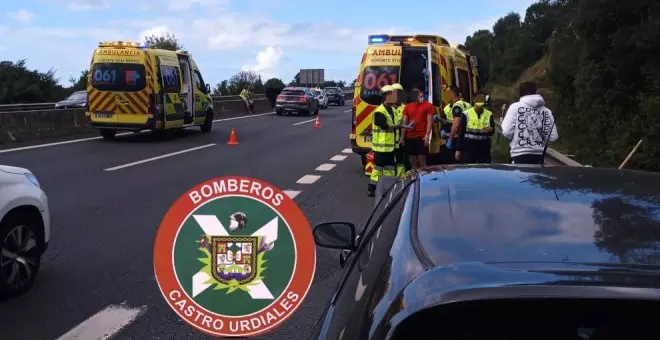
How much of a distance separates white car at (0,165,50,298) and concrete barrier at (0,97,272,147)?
14.0 meters

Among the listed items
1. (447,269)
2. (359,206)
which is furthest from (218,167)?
(447,269)

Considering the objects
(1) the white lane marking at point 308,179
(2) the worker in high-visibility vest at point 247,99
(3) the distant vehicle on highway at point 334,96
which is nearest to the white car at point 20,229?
(1) the white lane marking at point 308,179

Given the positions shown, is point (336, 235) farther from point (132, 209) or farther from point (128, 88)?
point (128, 88)

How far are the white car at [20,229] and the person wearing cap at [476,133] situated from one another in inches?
238

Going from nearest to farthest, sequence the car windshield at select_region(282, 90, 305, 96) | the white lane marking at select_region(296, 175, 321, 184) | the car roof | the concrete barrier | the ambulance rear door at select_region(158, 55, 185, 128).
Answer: the car roof → the white lane marking at select_region(296, 175, 321, 184) → the concrete barrier → the ambulance rear door at select_region(158, 55, 185, 128) → the car windshield at select_region(282, 90, 305, 96)

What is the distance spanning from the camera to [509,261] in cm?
207

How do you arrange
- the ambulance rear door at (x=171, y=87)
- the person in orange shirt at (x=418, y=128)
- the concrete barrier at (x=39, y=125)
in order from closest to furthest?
the person in orange shirt at (x=418, y=128), the concrete barrier at (x=39, y=125), the ambulance rear door at (x=171, y=87)

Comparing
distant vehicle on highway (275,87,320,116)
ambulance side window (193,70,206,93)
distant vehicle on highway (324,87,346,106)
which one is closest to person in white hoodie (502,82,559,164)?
ambulance side window (193,70,206,93)

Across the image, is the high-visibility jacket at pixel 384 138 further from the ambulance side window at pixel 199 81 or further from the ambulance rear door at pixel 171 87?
the ambulance side window at pixel 199 81

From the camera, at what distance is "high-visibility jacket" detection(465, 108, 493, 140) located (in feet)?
35.1

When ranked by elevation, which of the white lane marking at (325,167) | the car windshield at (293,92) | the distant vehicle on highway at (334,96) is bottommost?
the distant vehicle on highway at (334,96)

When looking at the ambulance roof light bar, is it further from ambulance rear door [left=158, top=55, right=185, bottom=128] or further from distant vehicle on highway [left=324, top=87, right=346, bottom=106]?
distant vehicle on highway [left=324, top=87, right=346, bottom=106]

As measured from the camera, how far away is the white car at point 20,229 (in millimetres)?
5895

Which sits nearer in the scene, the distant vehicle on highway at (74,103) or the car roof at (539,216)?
the car roof at (539,216)
